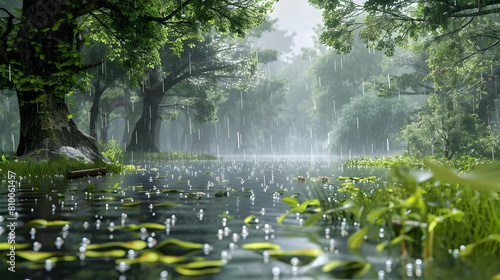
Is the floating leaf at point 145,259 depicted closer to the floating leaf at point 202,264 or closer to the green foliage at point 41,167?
the floating leaf at point 202,264

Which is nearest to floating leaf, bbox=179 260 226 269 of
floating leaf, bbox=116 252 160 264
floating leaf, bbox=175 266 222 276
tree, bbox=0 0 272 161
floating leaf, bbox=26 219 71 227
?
floating leaf, bbox=175 266 222 276

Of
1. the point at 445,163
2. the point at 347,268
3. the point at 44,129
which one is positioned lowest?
the point at 347,268

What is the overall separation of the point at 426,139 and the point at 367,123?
83.8 feet

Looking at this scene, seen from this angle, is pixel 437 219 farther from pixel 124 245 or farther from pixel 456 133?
pixel 456 133

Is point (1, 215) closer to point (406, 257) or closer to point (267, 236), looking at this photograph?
point (267, 236)

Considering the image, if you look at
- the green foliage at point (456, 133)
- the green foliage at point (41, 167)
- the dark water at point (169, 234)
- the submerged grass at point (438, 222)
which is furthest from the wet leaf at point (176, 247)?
the green foliage at point (456, 133)

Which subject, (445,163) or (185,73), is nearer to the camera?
(445,163)

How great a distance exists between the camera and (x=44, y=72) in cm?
1285

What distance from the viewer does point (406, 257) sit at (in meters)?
3.10

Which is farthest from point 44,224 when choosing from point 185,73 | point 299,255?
point 185,73

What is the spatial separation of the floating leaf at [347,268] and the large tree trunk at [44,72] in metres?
11.6

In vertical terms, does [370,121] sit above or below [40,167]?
above

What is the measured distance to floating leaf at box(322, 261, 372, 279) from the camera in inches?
106

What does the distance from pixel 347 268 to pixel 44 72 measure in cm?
1265
